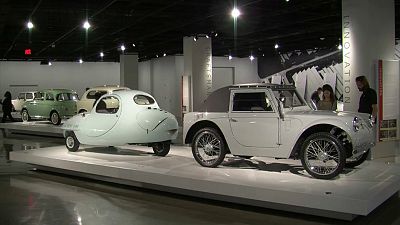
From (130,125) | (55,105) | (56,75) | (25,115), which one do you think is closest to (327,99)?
(130,125)

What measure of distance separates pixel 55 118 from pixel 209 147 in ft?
33.0

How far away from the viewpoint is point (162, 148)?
30.0ft

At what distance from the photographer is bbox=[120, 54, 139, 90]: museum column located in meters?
24.8

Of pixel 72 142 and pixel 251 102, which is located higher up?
pixel 251 102

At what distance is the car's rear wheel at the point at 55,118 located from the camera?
52.2 feet

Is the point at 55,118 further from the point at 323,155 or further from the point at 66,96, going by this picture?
the point at 323,155

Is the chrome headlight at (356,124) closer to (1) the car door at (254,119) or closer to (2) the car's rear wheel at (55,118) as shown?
(1) the car door at (254,119)

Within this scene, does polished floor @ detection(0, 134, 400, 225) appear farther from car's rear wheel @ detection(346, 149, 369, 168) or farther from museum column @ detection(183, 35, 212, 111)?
museum column @ detection(183, 35, 212, 111)

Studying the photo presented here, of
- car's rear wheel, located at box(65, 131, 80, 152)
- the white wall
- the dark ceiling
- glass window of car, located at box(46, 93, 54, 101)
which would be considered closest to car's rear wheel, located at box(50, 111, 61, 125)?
glass window of car, located at box(46, 93, 54, 101)

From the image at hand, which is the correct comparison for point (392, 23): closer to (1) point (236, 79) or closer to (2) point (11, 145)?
(2) point (11, 145)

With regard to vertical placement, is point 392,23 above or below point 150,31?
below

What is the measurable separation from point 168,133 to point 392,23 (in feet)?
18.6

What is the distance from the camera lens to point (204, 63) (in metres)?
18.3

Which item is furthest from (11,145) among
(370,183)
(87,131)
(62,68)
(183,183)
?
(62,68)
